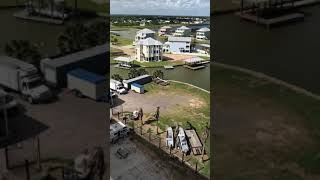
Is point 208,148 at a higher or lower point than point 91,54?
lower

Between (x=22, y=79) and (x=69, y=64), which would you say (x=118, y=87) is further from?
(x=22, y=79)

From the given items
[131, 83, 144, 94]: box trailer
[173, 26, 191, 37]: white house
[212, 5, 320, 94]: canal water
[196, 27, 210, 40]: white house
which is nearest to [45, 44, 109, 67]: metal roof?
[131, 83, 144, 94]: box trailer

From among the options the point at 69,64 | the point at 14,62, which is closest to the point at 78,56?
the point at 69,64

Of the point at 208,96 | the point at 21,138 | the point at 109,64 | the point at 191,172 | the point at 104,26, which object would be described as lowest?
the point at 191,172

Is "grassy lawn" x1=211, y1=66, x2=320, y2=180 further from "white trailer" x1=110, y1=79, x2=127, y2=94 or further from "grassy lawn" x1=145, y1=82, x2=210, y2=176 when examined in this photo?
"white trailer" x1=110, y1=79, x2=127, y2=94

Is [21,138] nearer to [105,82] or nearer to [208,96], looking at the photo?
[105,82]

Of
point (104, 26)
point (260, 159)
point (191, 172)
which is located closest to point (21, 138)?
point (104, 26)

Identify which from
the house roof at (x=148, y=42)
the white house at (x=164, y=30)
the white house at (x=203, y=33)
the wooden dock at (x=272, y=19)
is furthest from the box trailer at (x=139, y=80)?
the wooden dock at (x=272, y=19)
